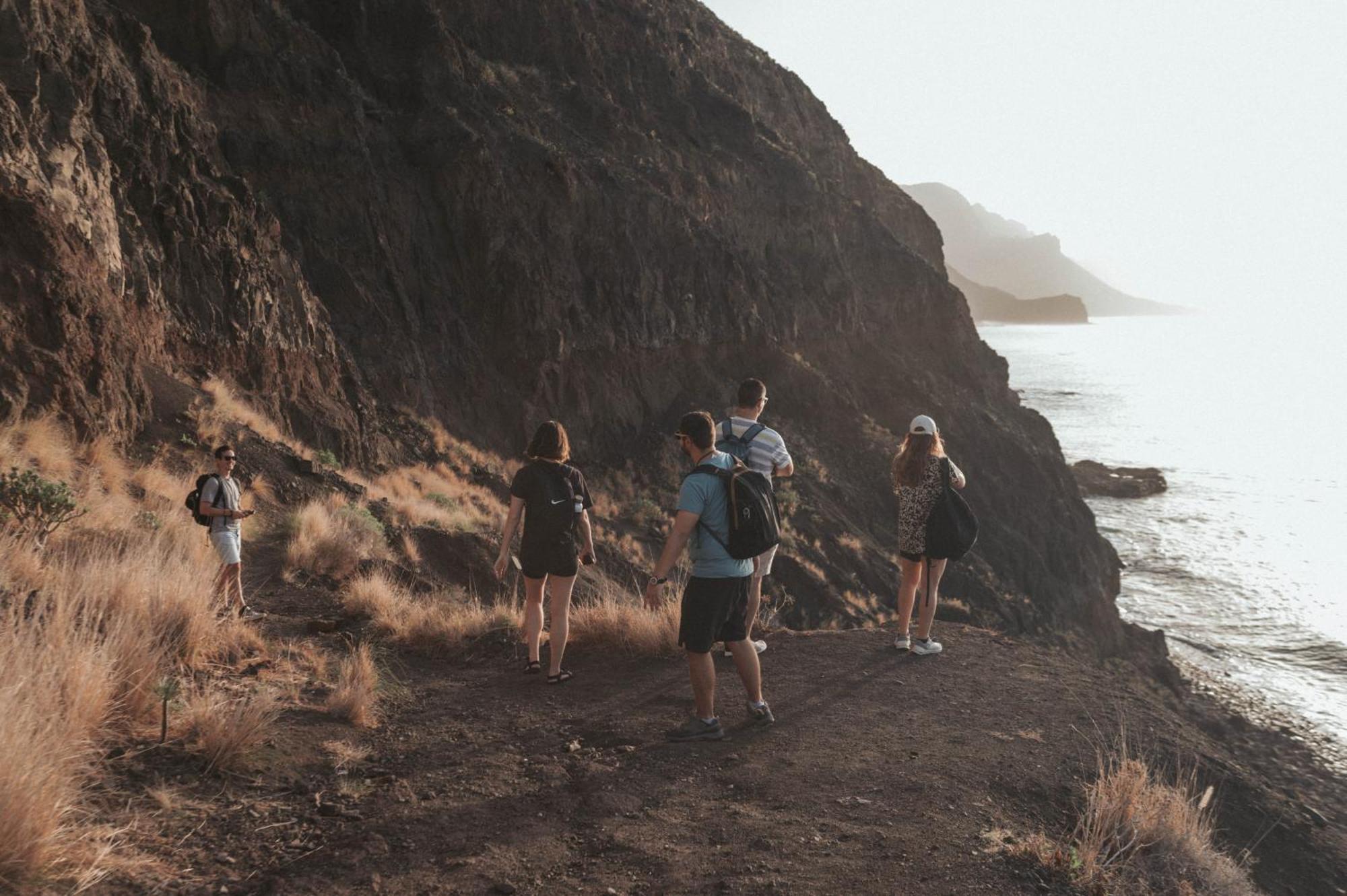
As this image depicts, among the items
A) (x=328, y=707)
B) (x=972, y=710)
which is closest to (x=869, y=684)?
(x=972, y=710)

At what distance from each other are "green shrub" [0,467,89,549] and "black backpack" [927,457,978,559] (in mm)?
6867

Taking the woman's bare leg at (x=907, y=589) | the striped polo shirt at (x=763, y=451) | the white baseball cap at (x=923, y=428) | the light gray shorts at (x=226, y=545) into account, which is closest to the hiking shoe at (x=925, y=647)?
the woman's bare leg at (x=907, y=589)

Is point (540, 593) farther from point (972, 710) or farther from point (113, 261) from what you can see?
point (113, 261)

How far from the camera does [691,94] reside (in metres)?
31.6

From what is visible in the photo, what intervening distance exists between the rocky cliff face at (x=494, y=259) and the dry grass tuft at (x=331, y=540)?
103 inches

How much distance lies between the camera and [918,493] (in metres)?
7.04

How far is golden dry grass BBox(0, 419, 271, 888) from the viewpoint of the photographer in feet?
9.21

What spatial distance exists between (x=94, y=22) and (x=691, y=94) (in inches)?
850

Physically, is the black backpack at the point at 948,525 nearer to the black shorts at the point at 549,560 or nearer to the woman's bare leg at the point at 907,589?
the woman's bare leg at the point at 907,589

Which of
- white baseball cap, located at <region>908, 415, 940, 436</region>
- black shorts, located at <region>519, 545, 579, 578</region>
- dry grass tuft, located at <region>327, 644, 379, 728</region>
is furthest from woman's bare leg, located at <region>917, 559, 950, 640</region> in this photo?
dry grass tuft, located at <region>327, 644, 379, 728</region>

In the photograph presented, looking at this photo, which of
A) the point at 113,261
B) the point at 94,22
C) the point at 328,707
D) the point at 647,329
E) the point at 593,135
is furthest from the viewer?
the point at 593,135

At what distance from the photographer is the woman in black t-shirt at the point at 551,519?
586 cm

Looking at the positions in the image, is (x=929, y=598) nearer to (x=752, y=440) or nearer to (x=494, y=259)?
(x=752, y=440)

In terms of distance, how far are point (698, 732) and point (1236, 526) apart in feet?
158
